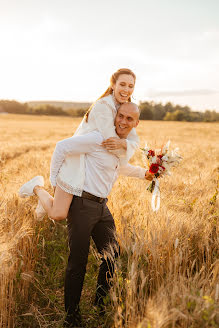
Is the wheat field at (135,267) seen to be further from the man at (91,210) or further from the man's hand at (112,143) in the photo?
the man's hand at (112,143)

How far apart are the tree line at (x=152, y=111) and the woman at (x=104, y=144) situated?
58572mm

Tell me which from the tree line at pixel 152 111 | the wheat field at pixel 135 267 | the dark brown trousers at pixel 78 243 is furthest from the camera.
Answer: the tree line at pixel 152 111

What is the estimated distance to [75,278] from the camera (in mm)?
2232

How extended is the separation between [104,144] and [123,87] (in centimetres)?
51

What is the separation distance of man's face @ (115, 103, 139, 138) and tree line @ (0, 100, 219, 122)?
58.6 metres

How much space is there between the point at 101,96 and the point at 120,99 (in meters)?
0.20

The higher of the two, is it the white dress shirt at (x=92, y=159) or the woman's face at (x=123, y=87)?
the woman's face at (x=123, y=87)

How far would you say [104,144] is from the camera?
2314 mm

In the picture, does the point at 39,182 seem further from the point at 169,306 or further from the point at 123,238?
the point at 169,306

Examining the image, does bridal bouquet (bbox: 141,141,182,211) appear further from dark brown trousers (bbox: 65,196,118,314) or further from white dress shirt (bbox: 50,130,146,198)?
dark brown trousers (bbox: 65,196,118,314)

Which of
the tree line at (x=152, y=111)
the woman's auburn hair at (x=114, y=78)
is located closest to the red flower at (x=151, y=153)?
the woman's auburn hair at (x=114, y=78)

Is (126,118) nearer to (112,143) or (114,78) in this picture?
(112,143)

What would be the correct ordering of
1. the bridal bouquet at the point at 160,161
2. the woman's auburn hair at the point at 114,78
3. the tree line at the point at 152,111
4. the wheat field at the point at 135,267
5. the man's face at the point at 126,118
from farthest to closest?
1. the tree line at the point at 152,111
2. the bridal bouquet at the point at 160,161
3. the woman's auburn hair at the point at 114,78
4. the man's face at the point at 126,118
5. the wheat field at the point at 135,267

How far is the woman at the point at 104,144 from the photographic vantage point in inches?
90.6
